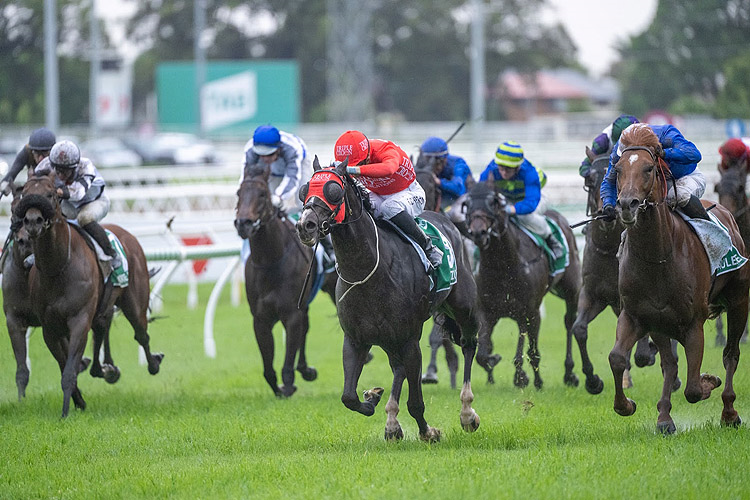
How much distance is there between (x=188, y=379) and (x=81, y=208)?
275cm

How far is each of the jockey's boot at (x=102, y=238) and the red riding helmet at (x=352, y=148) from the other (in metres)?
2.90

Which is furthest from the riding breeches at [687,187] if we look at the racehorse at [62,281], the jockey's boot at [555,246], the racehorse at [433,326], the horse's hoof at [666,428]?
the racehorse at [62,281]

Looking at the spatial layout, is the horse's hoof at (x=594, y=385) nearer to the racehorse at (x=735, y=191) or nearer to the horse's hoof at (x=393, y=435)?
the racehorse at (x=735, y=191)

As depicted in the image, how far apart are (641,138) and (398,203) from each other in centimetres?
163

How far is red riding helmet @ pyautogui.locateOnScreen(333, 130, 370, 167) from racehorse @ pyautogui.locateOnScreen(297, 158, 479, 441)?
0.57 ft

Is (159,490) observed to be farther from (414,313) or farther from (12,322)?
(12,322)

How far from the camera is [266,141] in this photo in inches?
396

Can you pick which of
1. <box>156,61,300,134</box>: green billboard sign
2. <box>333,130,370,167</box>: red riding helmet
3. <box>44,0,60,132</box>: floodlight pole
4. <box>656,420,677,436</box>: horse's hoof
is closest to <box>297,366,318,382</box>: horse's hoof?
<box>333,130,370,167</box>: red riding helmet

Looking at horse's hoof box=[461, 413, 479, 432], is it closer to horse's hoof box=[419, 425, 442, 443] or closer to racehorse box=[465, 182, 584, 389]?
horse's hoof box=[419, 425, 442, 443]

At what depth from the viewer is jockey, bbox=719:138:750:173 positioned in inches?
440

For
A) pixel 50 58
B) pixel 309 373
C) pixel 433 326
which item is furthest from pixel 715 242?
pixel 50 58

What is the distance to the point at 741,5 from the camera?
2994cm

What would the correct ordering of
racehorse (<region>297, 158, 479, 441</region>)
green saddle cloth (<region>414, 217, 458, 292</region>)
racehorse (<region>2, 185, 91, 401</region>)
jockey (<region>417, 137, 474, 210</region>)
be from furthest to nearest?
jockey (<region>417, 137, 474, 210</region>)
racehorse (<region>2, 185, 91, 401</region>)
green saddle cloth (<region>414, 217, 458, 292</region>)
racehorse (<region>297, 158, 479, 441</region>)

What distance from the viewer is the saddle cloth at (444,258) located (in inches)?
293
